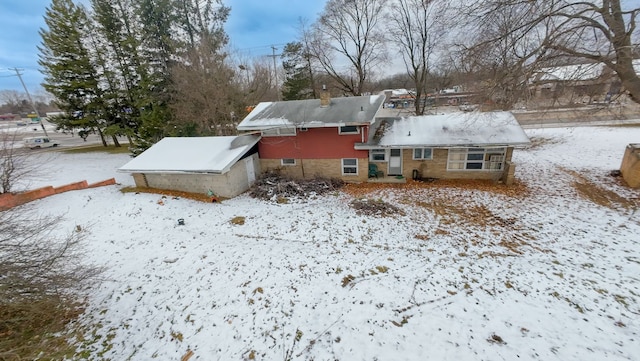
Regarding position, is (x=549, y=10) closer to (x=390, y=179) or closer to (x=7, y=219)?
(x=390, y=179)

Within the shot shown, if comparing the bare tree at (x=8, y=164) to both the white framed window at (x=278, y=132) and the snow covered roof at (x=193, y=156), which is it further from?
the white framed window at (x=278, y=132)

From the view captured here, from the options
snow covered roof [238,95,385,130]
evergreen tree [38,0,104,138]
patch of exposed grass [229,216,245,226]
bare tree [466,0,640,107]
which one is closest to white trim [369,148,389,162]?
snow covered roof [238,95,385,130]

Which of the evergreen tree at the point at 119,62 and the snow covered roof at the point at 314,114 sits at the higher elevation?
the evergreen tree at the point at 119,62

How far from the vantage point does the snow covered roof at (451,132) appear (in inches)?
515

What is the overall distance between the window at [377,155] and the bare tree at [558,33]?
21.8ft

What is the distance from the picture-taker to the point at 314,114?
48.7ft

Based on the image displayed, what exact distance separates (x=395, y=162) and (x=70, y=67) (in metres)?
29.9

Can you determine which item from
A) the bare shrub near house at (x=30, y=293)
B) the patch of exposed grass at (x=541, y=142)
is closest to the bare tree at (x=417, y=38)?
the patch of exposed grass at (x=541, y=142)

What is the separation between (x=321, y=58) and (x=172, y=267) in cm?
2511

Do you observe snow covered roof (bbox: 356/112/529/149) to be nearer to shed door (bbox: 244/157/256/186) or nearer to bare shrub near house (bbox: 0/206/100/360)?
shed door (bbox: 244/157/256/186)

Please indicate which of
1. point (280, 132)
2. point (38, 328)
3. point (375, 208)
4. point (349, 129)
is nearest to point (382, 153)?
point (349, 129)

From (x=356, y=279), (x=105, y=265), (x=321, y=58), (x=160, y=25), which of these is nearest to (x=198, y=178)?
(x=105, y=265)

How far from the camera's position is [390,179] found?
14891mm

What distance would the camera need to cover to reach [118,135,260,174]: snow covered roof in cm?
1323
